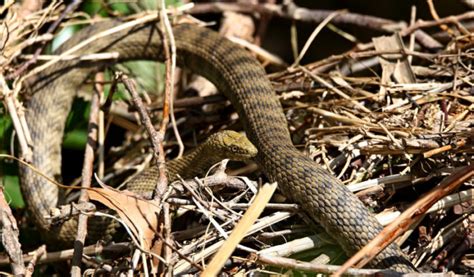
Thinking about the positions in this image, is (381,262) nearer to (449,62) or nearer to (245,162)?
(245,162)

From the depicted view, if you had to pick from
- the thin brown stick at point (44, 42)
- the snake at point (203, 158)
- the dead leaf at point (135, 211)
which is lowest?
the dead leaf at point (135, 211)

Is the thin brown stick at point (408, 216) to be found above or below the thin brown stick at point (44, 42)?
below

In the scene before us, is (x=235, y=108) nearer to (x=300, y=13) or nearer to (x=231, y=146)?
(x=231, y=146)

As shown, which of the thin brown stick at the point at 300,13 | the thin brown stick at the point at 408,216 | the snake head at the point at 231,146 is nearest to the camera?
the thin brown stick at the point at 408,216

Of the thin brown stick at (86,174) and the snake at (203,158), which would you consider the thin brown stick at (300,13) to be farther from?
the snake at (203,158)

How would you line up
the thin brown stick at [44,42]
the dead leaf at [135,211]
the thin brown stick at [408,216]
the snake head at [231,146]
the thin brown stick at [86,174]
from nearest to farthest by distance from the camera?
the thin brown stick at [408,216], the dead leaf at [135,211], the thin brown stick at [86,174], the snake head at [231,146], the thin brown stick at [44,42]

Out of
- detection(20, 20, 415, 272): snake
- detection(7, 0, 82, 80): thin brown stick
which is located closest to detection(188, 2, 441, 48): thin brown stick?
detection(20, 20, 415, 272): snake

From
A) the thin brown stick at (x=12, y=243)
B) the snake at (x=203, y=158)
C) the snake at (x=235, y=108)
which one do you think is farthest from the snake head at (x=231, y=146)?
the thin brown stick at (x=12, y=243)

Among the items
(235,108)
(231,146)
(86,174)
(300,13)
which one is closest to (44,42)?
(86,174)

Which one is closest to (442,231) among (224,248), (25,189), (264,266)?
(264,266)
